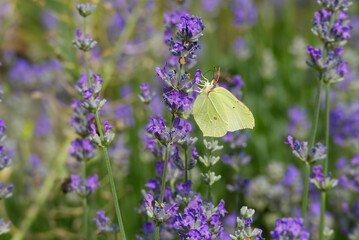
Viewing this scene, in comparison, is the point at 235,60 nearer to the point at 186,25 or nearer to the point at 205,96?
the point at 205,96

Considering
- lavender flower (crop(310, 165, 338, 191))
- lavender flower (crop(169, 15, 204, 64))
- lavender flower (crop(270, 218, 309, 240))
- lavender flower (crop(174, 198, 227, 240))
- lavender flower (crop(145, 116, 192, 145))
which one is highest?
lavender flower (crop(169, 15, 204, 64))

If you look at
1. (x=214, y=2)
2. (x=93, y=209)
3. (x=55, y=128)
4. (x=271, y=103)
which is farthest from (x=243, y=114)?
(x=214, y=2)

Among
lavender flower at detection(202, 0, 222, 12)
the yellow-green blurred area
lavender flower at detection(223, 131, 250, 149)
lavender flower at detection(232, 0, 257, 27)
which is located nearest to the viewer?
lavender flower at detection(223, 131, 250, 149)

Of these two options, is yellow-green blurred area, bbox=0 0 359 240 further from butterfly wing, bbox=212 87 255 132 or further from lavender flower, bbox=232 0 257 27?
butterfly wing, bbox=212 87 255 132

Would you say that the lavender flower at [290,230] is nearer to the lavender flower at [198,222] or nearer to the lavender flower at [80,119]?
the lavender flower at [198,222]

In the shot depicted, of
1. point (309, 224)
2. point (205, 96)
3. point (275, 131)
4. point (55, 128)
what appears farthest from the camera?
point (55, 128)

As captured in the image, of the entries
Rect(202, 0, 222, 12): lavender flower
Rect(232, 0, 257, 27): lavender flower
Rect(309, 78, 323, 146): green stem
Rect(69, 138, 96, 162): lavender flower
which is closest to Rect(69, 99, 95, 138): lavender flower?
Rect(69, 138, 96, 162): lavender flower

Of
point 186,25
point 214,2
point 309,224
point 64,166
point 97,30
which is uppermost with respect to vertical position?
point 214,2
